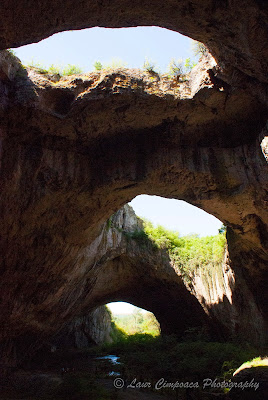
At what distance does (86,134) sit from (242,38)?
182 inches

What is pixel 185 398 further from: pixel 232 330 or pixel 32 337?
pixel 32 337

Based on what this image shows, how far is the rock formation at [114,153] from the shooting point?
7.14 metres

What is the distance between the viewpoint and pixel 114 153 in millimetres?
8359

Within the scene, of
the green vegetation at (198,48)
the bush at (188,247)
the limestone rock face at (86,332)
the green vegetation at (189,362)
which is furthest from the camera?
the limestone rock face at (86,332)

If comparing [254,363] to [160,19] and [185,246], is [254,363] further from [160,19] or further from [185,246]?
[160,19]

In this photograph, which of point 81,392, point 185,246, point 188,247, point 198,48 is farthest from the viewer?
point 185,246

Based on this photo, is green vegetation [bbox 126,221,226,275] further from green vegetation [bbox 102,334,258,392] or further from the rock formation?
green vegetation [bbox 102,334,258,392]

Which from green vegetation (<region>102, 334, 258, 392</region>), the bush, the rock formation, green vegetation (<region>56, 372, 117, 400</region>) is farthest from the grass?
the bush

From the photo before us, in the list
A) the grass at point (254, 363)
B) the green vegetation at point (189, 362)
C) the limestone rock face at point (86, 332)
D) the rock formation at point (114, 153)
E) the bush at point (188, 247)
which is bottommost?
the limestone rock face at point (86, 332)

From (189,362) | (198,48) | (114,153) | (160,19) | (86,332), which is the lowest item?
(86,332)

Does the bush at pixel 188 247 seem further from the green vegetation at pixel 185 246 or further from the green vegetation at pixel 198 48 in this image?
the green vegetation at pixel 198 48

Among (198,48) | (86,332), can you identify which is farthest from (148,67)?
Answer: (86,332)

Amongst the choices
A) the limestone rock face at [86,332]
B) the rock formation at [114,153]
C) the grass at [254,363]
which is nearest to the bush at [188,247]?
the rock formation at [114,153]

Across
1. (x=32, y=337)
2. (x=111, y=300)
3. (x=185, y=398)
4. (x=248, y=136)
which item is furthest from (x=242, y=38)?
(x=111, y=300)
